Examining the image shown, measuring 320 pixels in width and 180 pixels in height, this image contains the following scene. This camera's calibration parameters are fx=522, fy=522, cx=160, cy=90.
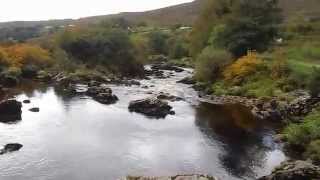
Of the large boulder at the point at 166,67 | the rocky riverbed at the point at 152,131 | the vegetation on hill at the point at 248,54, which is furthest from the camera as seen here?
Result: the large boulder at the point at 166,67

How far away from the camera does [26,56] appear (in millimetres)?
90750

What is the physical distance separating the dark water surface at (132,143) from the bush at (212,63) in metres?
14.0

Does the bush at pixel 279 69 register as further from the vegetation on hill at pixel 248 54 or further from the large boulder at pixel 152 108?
the large boulder at pixel 152 108

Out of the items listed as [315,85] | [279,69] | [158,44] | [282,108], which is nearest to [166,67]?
[158,44]

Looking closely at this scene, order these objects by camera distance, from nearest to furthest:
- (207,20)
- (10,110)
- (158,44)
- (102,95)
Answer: (10,110), (102,95), (207,20), (158,44)

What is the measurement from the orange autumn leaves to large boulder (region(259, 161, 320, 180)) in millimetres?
62065

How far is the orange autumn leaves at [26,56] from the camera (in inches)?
3440

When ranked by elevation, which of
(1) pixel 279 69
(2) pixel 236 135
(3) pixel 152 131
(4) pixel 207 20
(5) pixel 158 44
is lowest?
(2) pixel 236 135

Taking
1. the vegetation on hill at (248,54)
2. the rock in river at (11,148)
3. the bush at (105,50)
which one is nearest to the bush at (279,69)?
the vegetation on hill at (248,54)

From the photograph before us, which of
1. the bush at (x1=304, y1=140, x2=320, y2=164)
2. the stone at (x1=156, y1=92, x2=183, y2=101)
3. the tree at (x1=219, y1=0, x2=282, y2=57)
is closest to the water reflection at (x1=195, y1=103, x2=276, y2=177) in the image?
the bush at (x1=304, y1=140, x2=320, y2=164)

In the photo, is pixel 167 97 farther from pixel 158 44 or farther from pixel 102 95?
pixel 158 44

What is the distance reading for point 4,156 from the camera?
123ft

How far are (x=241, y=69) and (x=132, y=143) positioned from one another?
32.4 meters

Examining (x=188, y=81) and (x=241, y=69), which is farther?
(x=188, y=81)
